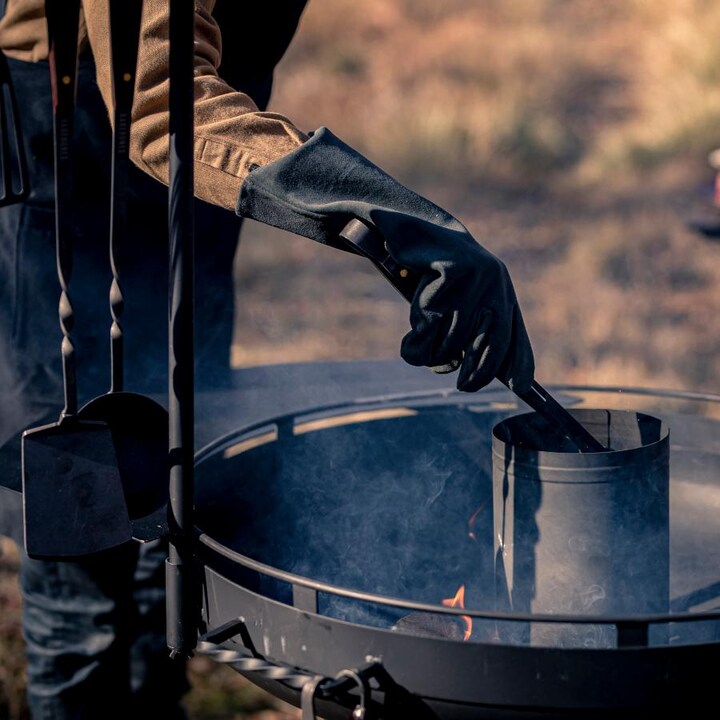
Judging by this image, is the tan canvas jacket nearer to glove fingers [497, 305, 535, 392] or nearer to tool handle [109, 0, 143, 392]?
tool handle [109, 0, 143, 392]

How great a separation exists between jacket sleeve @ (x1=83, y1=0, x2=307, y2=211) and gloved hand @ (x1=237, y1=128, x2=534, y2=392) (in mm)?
70

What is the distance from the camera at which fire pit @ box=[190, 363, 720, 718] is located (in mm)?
1046

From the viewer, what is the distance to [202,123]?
49.3 inches

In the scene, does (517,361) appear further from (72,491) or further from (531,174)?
(531,174)

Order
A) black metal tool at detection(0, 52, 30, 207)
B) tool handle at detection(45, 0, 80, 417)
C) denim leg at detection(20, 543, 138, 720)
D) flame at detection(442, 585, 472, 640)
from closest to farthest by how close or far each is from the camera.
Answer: tool handle at detection(45, 0, 80, 417), flame at detection(442, 585, 472, 640), black metal tool at detection(0, 52, 30, 207), denim leg at detection(20, 543, 138, 720)

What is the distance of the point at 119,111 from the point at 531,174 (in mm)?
5750

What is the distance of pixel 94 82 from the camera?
1.76 metres

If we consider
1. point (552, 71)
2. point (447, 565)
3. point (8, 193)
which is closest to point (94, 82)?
point (8, 193)

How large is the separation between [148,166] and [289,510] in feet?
2.05

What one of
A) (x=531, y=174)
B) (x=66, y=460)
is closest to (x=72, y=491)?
(x=66, y=460)

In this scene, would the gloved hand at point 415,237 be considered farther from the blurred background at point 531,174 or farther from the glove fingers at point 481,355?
the blurred background at point 531,174

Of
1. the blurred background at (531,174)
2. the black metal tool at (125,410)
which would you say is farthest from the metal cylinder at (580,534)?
the blurred background at (531,174)

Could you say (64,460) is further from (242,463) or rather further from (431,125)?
(431,125)

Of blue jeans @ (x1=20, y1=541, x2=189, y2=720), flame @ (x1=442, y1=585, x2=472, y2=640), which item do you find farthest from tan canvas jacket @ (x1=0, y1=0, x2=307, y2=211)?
blue jeans @ (x1=20, y1=541, x2=189, y2=720)
